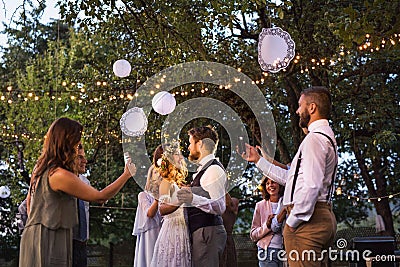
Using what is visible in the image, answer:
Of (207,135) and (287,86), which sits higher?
(287,86)

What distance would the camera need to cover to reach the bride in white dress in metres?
4.76

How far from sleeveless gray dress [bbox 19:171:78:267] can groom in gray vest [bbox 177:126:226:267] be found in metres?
1.38

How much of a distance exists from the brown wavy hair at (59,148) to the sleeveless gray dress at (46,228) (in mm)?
58

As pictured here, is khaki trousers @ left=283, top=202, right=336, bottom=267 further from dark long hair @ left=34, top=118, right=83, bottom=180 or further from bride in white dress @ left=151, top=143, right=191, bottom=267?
bride in white dress @ left=151, top=143, right=191, bottom=267

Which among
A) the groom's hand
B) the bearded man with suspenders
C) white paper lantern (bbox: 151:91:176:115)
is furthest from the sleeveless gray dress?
white paper lantern (bbox: 151:91:176:115)

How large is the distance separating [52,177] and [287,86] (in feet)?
23.0

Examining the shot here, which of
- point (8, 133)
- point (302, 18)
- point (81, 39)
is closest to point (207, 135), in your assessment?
point (302, 18)

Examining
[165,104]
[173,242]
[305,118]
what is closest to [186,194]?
[173,242]

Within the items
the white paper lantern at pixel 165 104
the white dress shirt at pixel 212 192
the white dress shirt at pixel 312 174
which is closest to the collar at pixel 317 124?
the white dress shirt at pixel 312 174

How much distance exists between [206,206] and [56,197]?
5.19 ft

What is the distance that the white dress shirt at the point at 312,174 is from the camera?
341 cm

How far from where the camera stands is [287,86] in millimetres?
9898

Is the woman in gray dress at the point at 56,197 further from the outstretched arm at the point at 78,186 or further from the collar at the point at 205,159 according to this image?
the collar at the point at 205,159

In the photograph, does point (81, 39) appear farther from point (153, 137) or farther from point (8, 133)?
point (153, 137)
